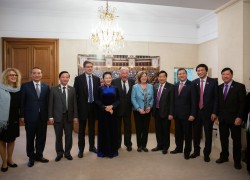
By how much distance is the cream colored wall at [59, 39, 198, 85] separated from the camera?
7.46 meters

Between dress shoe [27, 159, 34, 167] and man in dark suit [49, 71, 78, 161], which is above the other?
man in dark suit [49, 71, 78, 161]

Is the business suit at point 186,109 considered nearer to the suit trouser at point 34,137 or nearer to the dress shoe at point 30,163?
the suit trouser at point 34,137

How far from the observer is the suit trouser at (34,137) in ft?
12.0

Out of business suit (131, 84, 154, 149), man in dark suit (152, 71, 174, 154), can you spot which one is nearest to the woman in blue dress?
business suit (131, 84, 154, 149)

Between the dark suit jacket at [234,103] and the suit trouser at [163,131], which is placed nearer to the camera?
the dark suit jacket at [234,103]

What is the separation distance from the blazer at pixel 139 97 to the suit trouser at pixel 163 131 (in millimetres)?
245

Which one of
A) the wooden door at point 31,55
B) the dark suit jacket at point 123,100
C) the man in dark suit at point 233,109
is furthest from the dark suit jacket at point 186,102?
the wooden door at point 31,55

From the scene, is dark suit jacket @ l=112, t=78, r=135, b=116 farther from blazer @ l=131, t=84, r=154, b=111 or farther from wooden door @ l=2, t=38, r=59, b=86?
wooden door @ l=2, t=38, r=59, b=86

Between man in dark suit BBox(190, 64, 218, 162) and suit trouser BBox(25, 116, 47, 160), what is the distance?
2.53 meters

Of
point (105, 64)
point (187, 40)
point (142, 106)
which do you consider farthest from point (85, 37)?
point (142, 106)

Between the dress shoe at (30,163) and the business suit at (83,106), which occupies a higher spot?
the business suit at (83,106)

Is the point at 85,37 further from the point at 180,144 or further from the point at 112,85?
the point at 180,144

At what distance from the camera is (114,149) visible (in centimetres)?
412

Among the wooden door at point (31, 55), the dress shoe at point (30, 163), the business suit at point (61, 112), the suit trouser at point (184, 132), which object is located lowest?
the dress shoe at point (30, 163)
